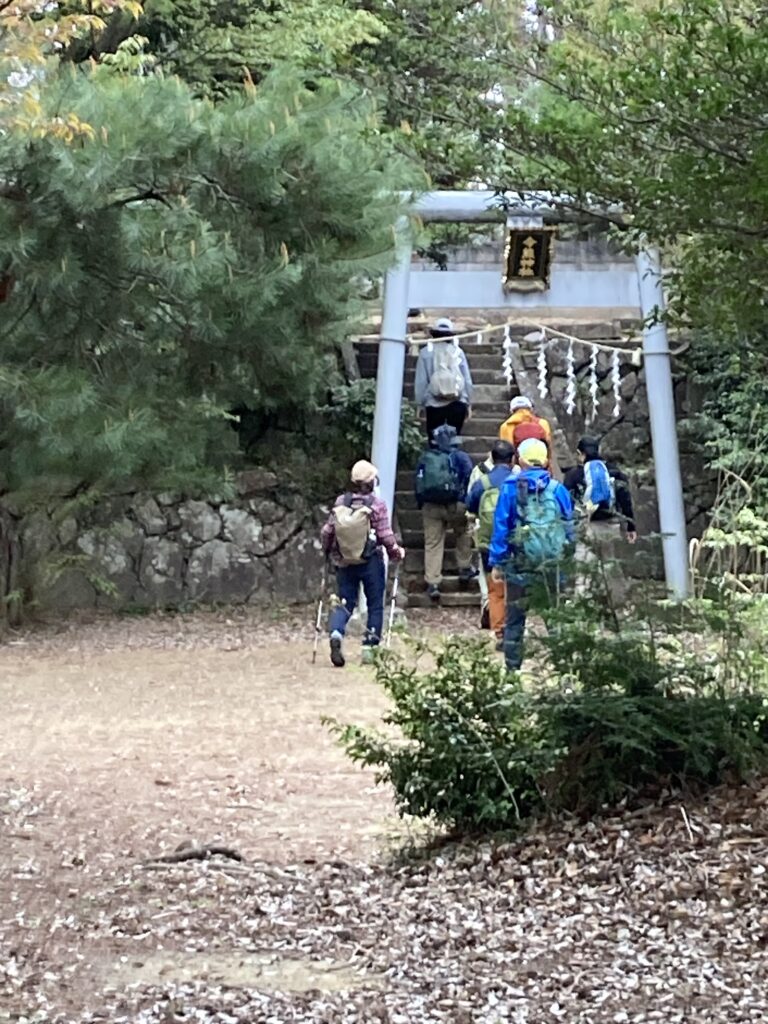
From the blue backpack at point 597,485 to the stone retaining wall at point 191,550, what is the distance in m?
4.17

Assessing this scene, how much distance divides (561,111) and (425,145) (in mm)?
545

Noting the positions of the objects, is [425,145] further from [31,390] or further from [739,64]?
[31,390]

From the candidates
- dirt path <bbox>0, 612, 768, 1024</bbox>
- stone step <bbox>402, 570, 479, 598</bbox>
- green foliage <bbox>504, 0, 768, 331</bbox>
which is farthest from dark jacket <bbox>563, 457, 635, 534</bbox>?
green foliage <bbox>504, 0, 768, 331</bbox>

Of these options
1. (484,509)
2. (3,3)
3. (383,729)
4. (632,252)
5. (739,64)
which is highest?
(3,3)

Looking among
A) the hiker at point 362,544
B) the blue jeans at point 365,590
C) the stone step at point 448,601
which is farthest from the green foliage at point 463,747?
the stone step at point 448,601

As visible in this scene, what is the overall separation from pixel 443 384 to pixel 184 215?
26.5ft

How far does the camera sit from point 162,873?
5285mm

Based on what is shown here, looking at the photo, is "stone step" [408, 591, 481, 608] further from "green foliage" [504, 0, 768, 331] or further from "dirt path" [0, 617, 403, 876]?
"green foliage" [504, 0, 768, 331]

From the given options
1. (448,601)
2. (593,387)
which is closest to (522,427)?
(448,601)

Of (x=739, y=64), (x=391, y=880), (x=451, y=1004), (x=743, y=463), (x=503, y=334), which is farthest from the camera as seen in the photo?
(x=503, y=334)

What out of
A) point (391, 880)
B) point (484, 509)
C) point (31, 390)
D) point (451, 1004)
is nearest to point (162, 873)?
point (391, 880)

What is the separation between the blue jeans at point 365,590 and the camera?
10.4 meters

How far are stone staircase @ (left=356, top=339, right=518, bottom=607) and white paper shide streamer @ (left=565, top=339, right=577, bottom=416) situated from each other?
59 centimetres

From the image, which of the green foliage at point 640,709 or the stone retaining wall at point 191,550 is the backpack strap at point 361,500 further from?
the green foliage at point 640,709
